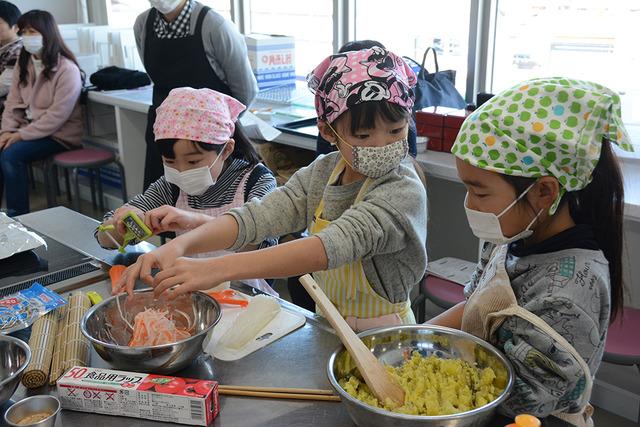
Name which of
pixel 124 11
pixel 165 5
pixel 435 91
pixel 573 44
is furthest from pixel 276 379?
pixel 124 11

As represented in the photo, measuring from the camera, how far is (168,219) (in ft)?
4.85

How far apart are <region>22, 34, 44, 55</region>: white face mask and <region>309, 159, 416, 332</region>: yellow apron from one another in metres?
3.29

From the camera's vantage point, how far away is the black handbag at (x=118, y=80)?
13.8 ft

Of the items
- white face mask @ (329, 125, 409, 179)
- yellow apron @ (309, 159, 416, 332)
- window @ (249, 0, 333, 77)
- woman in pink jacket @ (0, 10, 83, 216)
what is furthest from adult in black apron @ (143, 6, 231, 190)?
white face mask @ (329, 125, 409, 179)

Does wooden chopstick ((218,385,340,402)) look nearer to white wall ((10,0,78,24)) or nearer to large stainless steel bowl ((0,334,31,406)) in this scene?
large stainless steel bowl ((0,334,31,406))

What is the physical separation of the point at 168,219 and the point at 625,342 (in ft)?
4.50

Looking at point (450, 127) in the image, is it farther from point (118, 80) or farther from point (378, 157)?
point (118, 80)

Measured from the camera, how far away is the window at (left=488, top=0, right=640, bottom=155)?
254 centimetres

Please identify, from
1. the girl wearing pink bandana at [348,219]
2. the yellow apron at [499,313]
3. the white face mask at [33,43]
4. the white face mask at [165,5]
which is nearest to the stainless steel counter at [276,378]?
the girl wearing pink bandana at [348,219]

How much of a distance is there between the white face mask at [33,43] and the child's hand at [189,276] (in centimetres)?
344

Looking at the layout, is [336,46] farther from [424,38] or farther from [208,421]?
[208,421]

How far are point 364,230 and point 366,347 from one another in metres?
0.25

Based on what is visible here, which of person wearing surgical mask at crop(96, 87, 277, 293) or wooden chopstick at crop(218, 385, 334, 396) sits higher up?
person wearing surgical mask at crop(96, 87, 277, 293)

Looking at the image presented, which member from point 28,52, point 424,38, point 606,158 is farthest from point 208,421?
point 28,52
